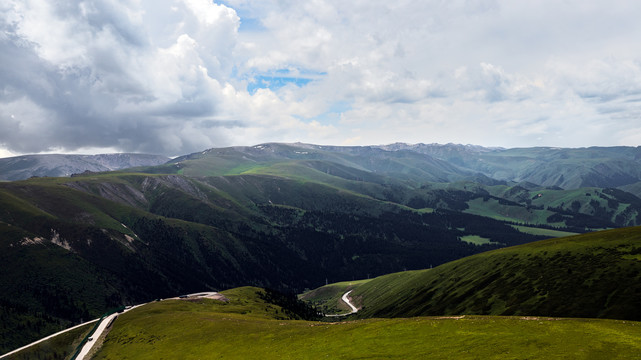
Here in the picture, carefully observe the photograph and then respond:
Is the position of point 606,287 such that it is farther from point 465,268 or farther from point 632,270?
point 465,268

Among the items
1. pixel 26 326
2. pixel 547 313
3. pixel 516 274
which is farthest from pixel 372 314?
pixel 26 326

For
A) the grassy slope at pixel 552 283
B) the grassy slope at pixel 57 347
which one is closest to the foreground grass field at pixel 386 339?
the grassy slope at pixel 57 347

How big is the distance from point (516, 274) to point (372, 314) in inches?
3395

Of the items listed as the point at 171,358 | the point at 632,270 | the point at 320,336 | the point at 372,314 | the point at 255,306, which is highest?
the point at 632,270

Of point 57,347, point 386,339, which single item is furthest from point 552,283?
point 57,347

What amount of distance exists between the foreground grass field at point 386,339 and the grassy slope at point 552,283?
119ft

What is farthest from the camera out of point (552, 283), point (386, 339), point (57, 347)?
point (57, 347)

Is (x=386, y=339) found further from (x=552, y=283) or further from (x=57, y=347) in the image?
(x=57, y=347)

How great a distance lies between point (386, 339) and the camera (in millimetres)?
55875

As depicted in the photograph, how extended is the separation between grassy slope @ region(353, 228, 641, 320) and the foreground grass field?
36303 mm

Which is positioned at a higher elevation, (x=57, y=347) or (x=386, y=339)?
(x=386, y=339)

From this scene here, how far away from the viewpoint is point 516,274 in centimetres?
11269

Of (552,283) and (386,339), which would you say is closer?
(386,339)

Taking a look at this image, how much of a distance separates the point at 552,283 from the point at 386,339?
65.6 meters
